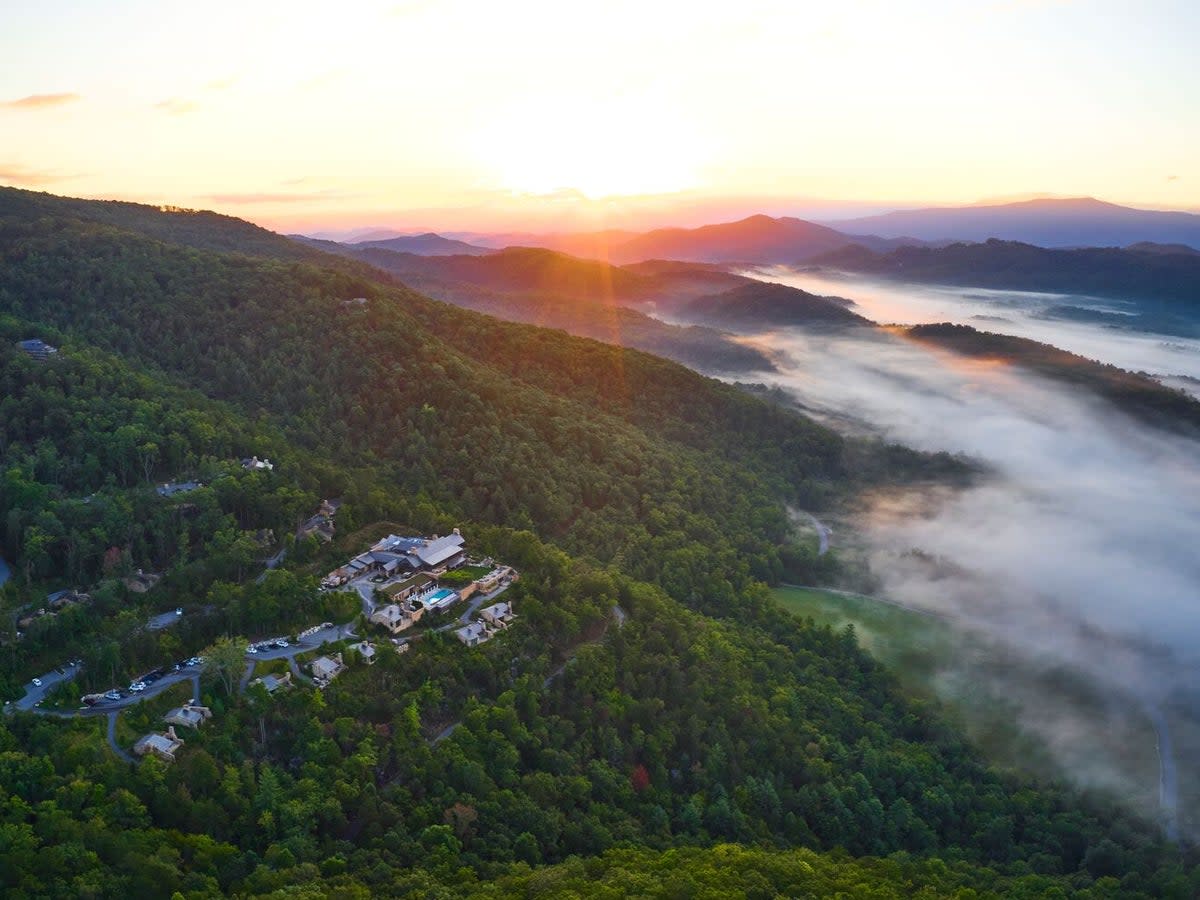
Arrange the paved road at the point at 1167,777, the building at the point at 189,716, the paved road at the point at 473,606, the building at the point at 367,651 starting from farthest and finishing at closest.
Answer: the paved road at the point at 1167,777, the paved road at the point at 473,606, the building at the point at 367,651, the building at the point at 189,716

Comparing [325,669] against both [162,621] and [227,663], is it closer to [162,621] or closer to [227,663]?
[227,663]

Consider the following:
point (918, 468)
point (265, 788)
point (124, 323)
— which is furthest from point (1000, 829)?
point (124, 323)

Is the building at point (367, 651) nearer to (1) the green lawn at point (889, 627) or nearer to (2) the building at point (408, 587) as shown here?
(2) the building at point (408, 587)

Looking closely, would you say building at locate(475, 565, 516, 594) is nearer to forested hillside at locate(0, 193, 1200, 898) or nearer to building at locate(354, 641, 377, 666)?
forested hillside at locate(0, 193, 1200, 898)

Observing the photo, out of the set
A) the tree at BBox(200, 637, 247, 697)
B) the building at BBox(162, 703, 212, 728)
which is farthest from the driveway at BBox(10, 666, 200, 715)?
the building at BBox(162, 703, 212, 728)

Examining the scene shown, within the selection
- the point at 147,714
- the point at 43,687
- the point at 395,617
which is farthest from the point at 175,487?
the point at 147,714

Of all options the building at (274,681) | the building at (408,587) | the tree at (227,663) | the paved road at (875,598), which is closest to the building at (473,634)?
the building at (408,587)

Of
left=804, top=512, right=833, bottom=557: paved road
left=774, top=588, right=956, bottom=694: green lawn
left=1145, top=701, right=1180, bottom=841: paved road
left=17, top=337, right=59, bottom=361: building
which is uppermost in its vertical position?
left=17, top=337, right=59, bottom=361: building
